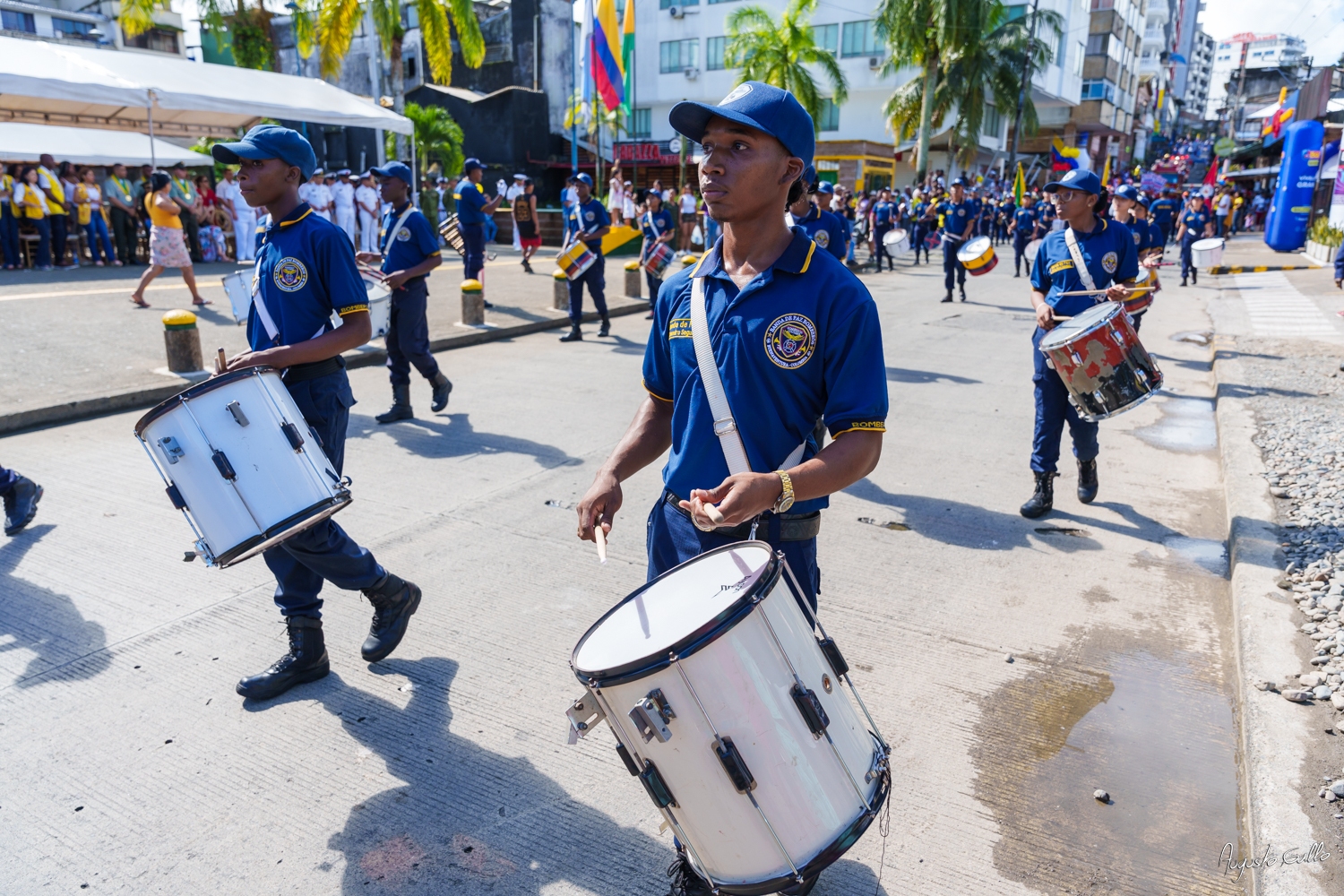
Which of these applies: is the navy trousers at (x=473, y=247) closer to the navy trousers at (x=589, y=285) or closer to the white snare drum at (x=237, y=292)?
the navy trousers at (x=589, y=285)

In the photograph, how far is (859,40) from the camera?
150 ft

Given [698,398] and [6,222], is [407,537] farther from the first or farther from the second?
[6,222]

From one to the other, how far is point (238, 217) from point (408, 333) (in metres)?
12.4

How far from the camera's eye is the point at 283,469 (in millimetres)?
3076

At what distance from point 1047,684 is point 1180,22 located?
153149 millimetres

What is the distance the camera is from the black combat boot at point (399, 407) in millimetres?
7625

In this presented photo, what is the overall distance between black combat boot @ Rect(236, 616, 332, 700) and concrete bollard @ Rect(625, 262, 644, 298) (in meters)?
12.6

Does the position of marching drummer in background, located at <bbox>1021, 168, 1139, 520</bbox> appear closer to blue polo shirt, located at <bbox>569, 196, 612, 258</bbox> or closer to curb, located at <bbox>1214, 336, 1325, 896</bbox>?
curb, located at <bbox>1214, 336, 1325, 896</bbox>

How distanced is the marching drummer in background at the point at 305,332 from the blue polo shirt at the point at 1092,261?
4.25 meters

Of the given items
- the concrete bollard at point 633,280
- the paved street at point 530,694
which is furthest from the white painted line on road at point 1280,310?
the concrete bollard at point 633,280

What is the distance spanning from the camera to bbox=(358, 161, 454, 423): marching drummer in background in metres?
7.42

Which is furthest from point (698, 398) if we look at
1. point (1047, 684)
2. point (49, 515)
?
point (49, 515)

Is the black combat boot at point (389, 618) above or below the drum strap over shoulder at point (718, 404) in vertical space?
below

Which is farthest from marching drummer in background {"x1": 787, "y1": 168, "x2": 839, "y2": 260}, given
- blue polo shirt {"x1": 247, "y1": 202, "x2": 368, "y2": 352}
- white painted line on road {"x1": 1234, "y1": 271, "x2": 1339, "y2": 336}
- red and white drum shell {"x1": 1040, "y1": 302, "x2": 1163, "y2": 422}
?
white painted line on road {"x1": 1234, "y1": 271, "x2": 1339, "y2": 336}
